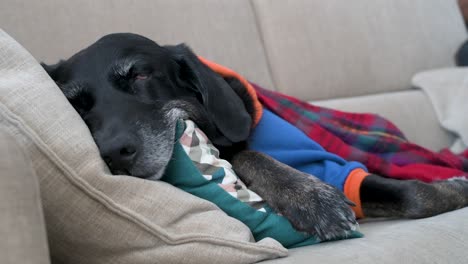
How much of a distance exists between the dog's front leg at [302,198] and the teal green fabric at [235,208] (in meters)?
0.03

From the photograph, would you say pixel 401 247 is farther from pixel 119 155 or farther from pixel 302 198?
pixel 119 155

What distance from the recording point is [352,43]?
3.15 meters

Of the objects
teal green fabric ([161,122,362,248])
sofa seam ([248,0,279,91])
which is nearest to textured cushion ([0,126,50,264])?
teal green fabric ([161,122,362,248])

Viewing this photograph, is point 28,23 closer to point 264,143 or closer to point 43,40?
point 43,40

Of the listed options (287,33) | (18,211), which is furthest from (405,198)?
(287,33)

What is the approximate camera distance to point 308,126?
2184 mm

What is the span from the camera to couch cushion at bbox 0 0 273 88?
2143mm

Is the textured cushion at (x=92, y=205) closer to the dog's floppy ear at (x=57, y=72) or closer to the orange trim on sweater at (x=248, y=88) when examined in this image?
the dog's floppy ear at (x=57, y=72)

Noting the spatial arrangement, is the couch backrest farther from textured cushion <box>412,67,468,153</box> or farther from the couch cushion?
textured cushion <box>412,67,468,153</box>

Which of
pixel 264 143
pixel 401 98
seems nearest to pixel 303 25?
pixel 401 98

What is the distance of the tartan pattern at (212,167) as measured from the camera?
133 centimetres

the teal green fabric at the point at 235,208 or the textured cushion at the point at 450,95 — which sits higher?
the teal green fabric at the point at 235,208

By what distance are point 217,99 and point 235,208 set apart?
45cm

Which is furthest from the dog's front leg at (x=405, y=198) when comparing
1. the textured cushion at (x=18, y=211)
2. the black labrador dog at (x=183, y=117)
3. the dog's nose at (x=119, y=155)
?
the textured cushion at (x=18, y=211)
